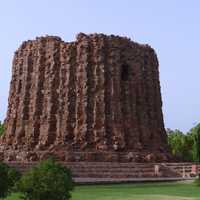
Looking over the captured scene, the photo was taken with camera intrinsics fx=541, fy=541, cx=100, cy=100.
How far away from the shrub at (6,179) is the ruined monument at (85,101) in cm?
1330

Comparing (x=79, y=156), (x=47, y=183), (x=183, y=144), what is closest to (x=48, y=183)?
(x=47, y=183)

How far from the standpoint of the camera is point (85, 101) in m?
24.2

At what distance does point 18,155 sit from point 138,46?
320 inches

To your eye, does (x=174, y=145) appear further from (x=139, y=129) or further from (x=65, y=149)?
(x=65, y=149)

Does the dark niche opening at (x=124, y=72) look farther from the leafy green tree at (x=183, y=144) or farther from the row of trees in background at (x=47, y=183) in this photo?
the row of trees in background at (x=47, y=183)

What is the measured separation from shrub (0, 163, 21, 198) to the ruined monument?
43.6 feet

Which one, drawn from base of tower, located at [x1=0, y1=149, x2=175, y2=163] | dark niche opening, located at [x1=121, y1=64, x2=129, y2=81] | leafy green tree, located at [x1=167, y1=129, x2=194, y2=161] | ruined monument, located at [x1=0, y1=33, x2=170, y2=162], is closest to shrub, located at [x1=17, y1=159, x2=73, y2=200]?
base of tower, located at [x1=0, y1=149, x2=175, y2=163]

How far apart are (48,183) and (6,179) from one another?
1.60 meters

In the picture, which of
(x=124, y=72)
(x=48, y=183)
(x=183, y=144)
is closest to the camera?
(x=48, y=183)

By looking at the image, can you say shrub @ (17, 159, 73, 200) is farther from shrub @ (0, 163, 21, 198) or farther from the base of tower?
the base of tower

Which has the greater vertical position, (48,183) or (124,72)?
→ (124,72)

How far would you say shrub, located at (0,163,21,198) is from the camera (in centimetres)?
895

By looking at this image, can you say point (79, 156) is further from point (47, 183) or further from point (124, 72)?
point (47, 183)

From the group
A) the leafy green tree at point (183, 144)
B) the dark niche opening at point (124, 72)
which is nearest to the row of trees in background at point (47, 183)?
the dark niche opening at point (124, 72)
